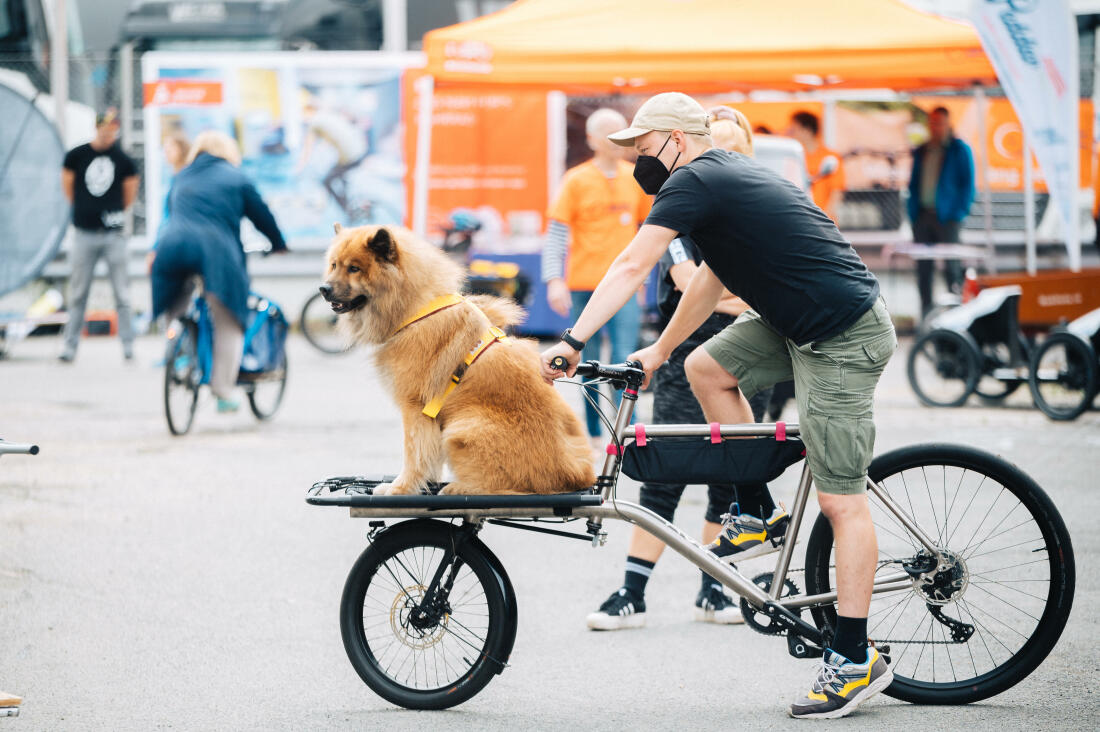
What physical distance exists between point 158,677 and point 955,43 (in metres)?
9.58

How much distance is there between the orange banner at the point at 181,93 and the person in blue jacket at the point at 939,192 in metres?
8.84

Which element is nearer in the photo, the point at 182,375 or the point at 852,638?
the point at 852,638

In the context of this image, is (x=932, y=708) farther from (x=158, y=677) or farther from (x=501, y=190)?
(x=501, y=190)

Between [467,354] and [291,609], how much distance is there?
1.72m

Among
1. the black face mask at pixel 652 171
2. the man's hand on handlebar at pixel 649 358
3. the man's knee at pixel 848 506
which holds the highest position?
the black face mask at pixel 652 171

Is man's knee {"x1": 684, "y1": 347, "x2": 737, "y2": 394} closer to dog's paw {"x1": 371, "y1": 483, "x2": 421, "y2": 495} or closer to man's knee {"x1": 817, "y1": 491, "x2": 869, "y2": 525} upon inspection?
man's knee {"x1": 817, "y1": 491, "x2": 869, "y2": 525}

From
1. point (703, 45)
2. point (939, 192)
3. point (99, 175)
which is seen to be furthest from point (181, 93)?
point (939, 192)

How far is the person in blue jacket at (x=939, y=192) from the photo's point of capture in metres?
14.5

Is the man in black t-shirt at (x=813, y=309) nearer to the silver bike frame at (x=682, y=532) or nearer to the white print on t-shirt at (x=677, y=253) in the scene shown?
the silver bike frame at (x=682, y=532)

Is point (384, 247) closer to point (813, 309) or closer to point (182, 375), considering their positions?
point (813, 309)

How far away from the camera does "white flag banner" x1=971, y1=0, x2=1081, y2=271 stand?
416 inches

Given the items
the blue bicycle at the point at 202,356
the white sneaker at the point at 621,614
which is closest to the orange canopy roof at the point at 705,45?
the blue bicycle at the point at 202,356

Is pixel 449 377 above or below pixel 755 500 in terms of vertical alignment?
above

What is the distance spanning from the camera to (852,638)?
4078mm
